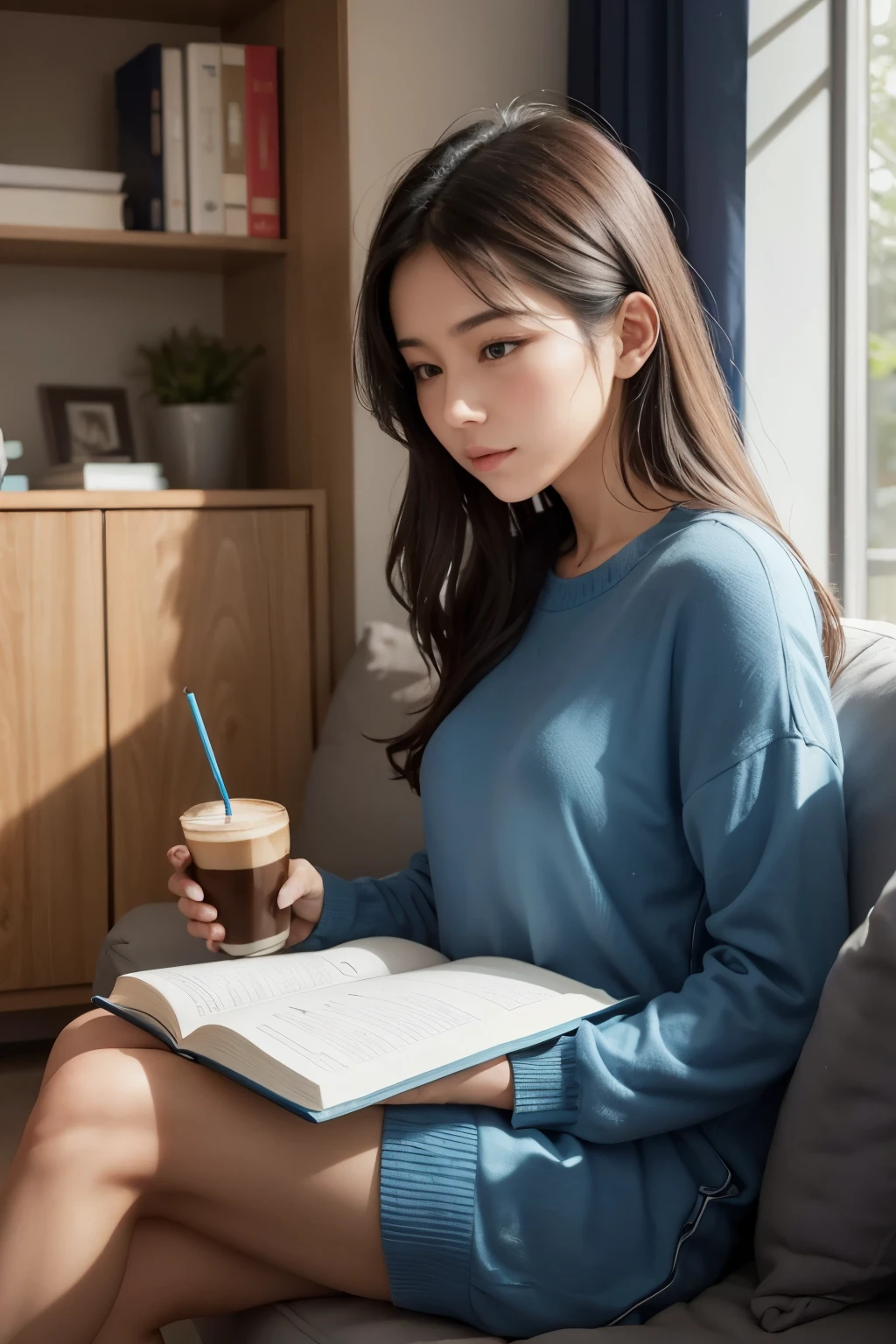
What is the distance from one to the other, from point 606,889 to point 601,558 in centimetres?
37

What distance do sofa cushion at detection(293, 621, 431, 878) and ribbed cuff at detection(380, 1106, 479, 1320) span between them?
978mm

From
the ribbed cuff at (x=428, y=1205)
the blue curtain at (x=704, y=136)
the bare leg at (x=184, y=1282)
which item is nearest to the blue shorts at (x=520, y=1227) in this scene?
the ribbed cuff at (x=428, y=1205)

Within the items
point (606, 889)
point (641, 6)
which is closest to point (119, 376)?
point (641, 6)

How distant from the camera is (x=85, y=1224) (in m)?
1.02

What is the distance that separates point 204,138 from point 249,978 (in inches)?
71.6

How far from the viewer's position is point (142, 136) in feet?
8.37

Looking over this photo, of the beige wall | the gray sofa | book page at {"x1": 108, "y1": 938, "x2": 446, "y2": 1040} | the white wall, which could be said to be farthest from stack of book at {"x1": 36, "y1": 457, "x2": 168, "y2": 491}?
book page at {"x1": 108, "y1": 938, "x2": 446, "y2": 1040}

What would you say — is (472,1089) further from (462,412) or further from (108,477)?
(108,477)

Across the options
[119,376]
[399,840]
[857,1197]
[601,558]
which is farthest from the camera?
[119,376]

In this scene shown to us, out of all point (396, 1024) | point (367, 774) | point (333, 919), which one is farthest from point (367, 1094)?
point (367, 774)

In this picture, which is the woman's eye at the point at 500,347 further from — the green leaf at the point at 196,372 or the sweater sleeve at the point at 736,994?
the green leaf at the point at 196,372

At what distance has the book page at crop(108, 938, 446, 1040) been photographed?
1154 millimetres

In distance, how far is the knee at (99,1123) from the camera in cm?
104

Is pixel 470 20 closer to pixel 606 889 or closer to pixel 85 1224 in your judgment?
pixel 606 889
